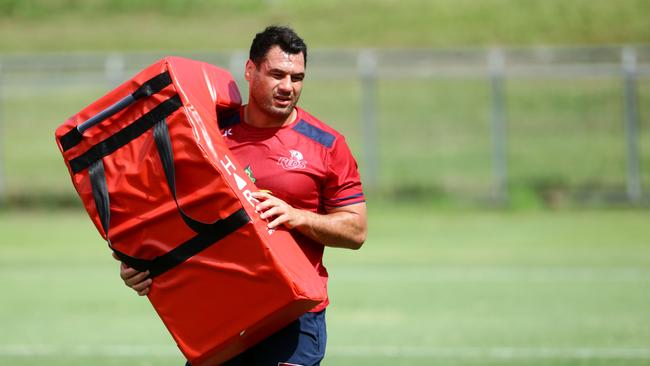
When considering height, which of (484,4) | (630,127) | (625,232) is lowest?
(625,232)

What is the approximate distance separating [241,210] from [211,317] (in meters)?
0.51

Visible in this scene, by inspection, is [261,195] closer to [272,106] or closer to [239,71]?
[272,106]

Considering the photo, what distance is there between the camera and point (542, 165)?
84.0 ft

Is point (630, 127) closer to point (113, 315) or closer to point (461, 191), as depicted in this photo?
point (461, 191)

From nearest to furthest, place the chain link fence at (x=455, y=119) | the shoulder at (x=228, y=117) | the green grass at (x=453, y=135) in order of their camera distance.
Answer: the shoulder at (x=228, y=117)
the chain link fence at (x=455, y=119)
the green grass at (x=453, y=135)

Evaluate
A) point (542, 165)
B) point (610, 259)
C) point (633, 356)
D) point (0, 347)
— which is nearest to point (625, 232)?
point (610, 259)

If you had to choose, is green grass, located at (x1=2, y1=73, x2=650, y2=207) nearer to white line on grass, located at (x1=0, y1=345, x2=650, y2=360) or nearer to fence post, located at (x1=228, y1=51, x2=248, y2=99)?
fence post, located at (x1=228, y1=51, x2=248, y2=99)

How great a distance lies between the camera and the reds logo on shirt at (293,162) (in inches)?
211

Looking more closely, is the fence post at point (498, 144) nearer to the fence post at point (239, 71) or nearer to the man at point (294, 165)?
the fence post at point (239, 71)

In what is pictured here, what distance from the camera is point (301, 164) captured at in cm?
537

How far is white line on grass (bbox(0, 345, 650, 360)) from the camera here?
9.63 meters

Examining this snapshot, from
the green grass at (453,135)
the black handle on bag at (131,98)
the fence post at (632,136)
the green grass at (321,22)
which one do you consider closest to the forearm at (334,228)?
the black handle on bag at (131,98)

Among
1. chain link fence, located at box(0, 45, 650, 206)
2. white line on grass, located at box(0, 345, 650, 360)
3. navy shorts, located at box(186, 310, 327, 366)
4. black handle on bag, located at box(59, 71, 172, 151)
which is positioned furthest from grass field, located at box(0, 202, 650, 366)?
black handle on bag, located at box(59, 71, 172, 151)

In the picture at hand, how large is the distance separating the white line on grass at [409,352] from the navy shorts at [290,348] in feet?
14.4
